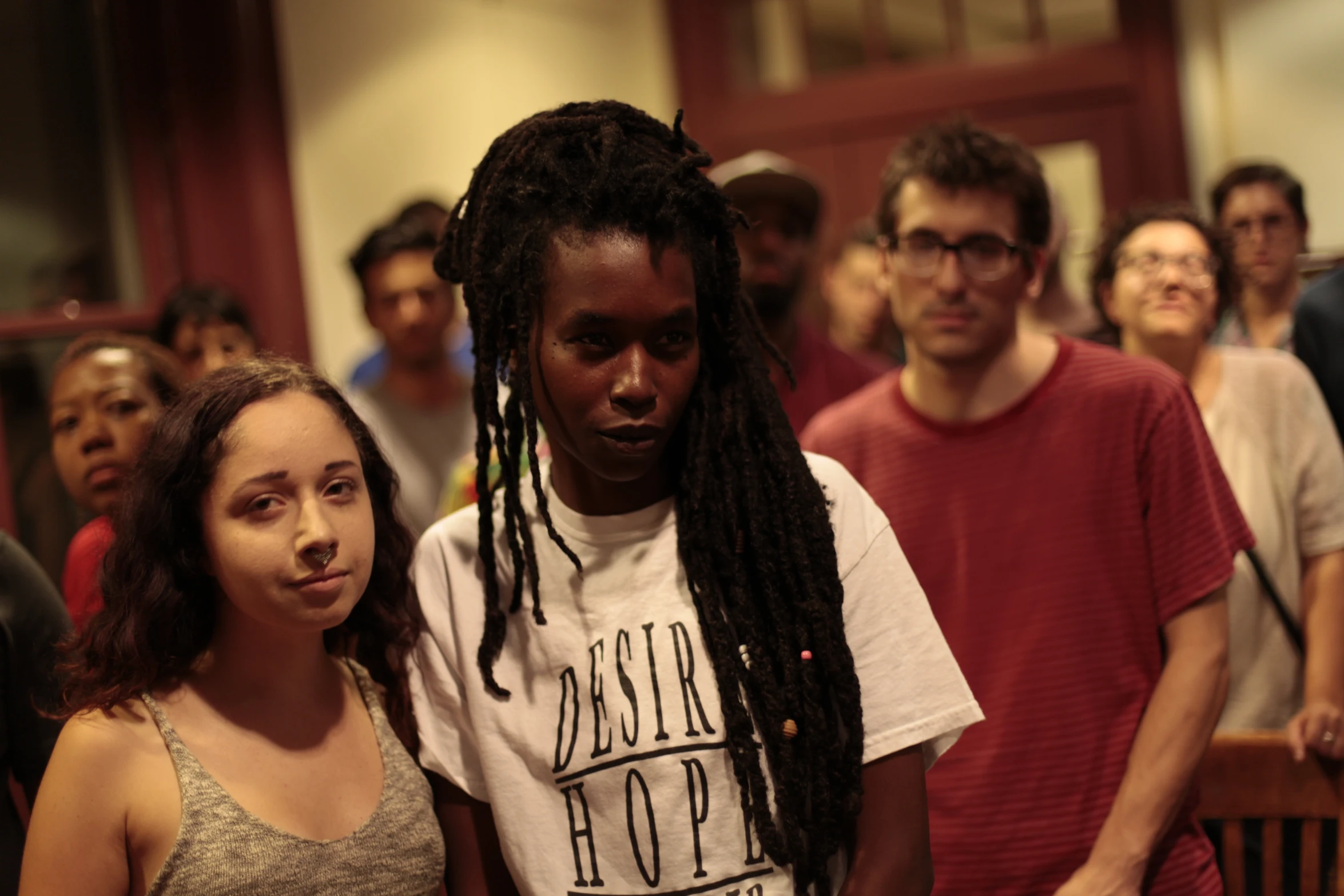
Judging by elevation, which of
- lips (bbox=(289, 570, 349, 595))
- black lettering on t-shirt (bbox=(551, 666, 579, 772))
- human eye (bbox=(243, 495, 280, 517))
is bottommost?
black lettering on t-shirt (bbox=(551, 666, 579, 772))

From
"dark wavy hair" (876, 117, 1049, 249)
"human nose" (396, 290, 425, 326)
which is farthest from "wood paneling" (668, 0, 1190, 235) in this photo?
"dark wavy hair" (876, 117, 1049, 249)

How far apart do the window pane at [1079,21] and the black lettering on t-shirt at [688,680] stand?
4.09 metres

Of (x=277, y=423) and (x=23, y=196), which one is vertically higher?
(x=23, y=196)

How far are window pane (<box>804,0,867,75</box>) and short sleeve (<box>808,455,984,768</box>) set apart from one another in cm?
400

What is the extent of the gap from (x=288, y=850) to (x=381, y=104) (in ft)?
11.7

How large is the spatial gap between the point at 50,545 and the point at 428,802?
1965mm

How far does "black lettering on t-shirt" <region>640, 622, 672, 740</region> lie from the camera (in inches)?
54.9

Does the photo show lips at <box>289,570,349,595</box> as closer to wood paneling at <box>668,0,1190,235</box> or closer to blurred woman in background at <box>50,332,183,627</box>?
blurred woman in background at <box>50,332,183,627</box>

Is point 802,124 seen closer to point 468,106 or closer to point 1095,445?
point 468,106

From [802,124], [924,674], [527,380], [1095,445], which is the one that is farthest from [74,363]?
[802,124]

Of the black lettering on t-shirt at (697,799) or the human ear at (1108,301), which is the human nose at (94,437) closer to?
the black lettering on t-shirt at (697,799)

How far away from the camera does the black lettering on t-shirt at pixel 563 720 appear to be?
1.42 metres

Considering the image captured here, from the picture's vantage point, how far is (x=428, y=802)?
1.52 m

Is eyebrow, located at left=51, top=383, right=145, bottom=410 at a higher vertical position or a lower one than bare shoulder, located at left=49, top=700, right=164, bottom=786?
higher
